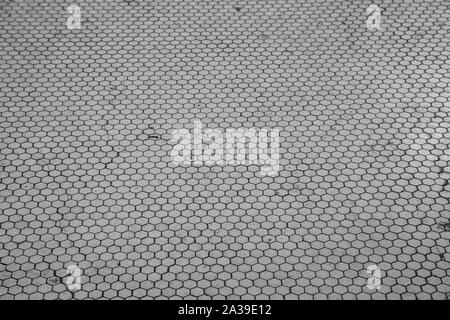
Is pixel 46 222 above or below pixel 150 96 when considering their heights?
below

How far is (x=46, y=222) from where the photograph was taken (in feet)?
4.13

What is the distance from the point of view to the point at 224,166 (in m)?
1.38

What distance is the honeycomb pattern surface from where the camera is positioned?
3.86ft

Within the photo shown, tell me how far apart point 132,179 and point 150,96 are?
29 cm

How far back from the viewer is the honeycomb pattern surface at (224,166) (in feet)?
3.86
